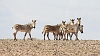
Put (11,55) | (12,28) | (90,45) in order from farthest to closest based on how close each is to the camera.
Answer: (12,28) < (90,45) < (11,55)

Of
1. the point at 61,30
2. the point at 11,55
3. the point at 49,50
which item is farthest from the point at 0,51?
the point at 61,30

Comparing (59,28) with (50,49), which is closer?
(50,49)

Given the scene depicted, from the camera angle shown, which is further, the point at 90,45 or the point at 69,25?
the point at 69,25

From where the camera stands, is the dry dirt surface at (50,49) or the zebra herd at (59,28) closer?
the dry dirt surface at (50,49)

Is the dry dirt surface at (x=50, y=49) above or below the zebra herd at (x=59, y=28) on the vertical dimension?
below

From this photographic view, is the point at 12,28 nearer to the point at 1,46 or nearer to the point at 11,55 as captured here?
the point at 1,46

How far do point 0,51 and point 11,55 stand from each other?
1415mm

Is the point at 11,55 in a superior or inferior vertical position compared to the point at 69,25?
inferior

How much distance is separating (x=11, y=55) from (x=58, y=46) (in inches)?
177

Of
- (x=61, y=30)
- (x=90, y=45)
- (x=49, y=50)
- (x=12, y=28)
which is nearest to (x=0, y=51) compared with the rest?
(x=49, y=50)

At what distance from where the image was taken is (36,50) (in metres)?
20.1

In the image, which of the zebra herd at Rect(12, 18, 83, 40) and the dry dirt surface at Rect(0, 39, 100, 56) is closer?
the dry dirt surface at Rect(0, 39, 100, 56)

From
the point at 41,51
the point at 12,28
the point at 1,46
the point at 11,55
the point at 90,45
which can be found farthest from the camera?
the point at 12,28

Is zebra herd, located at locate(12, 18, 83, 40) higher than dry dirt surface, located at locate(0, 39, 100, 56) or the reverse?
higher
